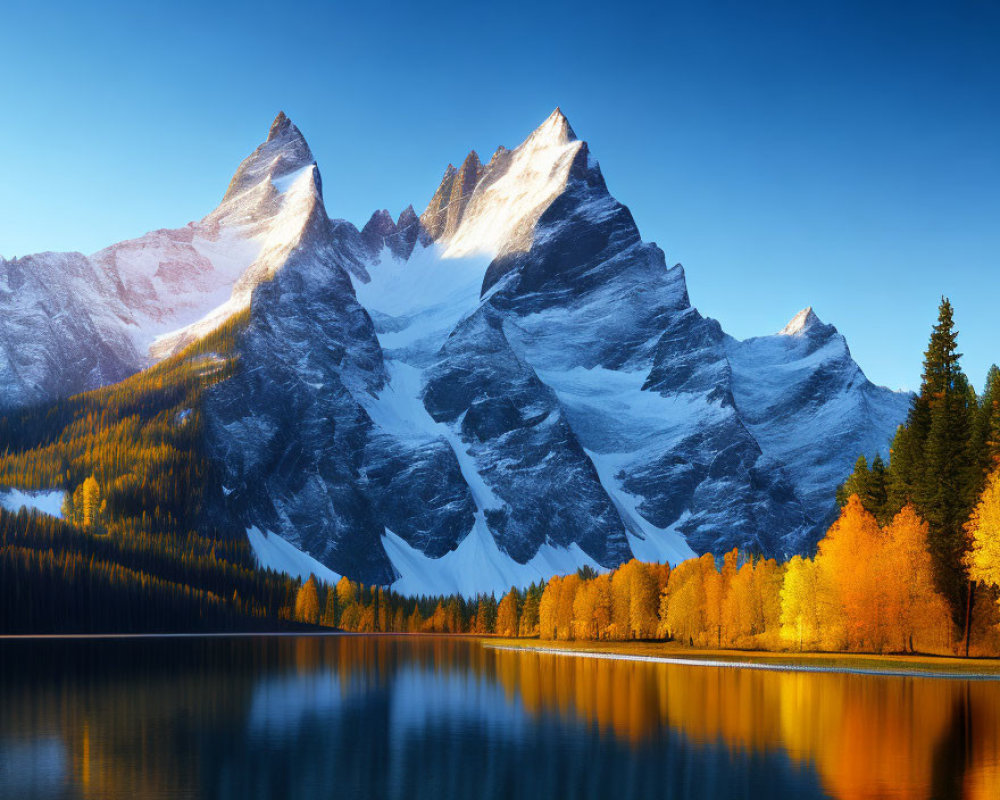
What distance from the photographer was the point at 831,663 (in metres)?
84.9

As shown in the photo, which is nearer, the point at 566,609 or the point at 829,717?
the point at 829,717

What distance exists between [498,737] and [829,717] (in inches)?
650

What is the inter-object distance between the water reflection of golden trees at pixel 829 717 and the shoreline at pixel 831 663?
257cm

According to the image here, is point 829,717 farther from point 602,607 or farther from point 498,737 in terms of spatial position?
point 602,607

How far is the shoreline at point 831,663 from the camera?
74.3 m

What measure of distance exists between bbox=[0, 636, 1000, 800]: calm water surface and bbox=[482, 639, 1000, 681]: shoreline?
2597mm

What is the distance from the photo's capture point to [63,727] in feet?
152

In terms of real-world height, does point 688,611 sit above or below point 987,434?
below

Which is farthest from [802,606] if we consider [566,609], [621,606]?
[566,609]

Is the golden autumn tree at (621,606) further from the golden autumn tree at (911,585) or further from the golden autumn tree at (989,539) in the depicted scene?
the golden autumn tree at (989,539)

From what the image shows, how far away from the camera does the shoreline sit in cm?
7431

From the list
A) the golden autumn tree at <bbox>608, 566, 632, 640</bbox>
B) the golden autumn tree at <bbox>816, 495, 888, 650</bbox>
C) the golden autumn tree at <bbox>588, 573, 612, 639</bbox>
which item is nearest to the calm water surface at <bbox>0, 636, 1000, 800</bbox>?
the golden autumn tree at <bbox>816, 495, 888, 650</bbox>

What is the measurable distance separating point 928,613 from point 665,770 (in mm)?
58616

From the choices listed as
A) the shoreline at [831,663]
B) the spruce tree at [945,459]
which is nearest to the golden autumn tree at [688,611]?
the shoreline at [831,663]
